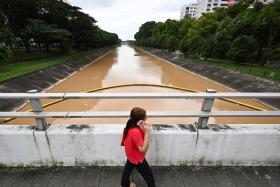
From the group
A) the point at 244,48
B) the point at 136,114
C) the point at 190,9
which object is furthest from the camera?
the point at 190,9

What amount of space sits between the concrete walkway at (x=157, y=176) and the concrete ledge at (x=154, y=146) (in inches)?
3.5

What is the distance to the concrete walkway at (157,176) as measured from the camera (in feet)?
8.60

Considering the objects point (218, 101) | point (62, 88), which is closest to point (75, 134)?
point (218, 101)

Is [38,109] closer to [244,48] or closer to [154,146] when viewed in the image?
[154,146]

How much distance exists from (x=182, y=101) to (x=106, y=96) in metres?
9.14

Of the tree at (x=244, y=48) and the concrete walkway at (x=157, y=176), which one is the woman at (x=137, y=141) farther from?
the tree at (x=244, y=48)

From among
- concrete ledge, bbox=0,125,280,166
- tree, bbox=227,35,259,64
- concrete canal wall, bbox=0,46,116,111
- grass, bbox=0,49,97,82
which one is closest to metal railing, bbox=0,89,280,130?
concrete ledge, bbox=0,125,280,166

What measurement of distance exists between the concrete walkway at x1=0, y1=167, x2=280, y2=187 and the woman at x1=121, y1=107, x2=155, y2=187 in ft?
0.97

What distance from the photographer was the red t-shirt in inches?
88.1

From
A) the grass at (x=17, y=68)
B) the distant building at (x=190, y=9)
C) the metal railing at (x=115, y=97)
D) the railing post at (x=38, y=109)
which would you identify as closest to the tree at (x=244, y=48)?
the grass at (x=17, y=68)

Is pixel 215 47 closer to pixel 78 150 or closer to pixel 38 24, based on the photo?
pixel 38 24

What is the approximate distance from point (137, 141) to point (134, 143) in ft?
0.27

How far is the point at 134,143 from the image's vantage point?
2.30 m

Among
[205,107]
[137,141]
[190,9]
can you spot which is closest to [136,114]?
[137,141]
